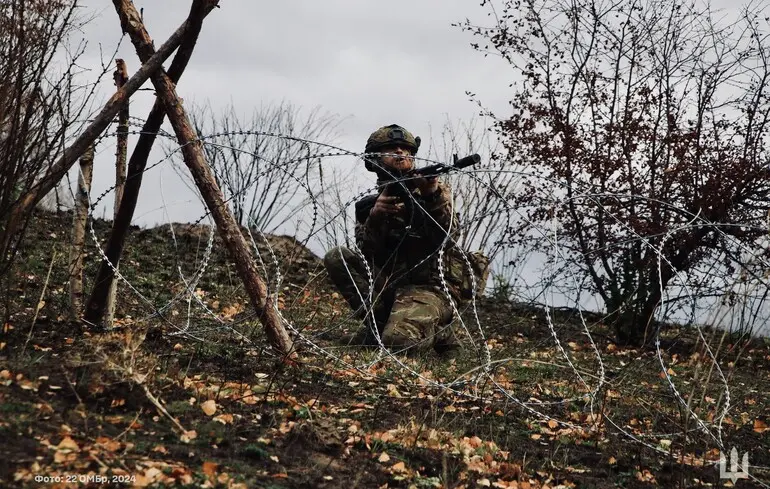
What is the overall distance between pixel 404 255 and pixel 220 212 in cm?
235

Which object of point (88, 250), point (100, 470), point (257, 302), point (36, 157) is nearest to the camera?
point (100, 470)

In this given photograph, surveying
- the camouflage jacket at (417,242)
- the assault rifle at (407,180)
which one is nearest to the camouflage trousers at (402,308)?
the camouflage jacket at (417,242)

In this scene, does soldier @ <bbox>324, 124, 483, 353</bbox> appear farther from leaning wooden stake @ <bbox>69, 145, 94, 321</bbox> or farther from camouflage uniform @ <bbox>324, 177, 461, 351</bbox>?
leaning wooden stake @ <bbox>69, 145, 94, 321</bbox>

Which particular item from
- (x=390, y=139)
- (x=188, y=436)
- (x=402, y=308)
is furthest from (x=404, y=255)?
(x=188, y=436)

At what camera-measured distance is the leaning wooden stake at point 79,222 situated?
671 cm

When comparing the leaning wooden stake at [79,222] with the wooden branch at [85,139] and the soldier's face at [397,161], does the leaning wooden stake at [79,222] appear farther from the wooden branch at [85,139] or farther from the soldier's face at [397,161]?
the soldier's face at [397,161]

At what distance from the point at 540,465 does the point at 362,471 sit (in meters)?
1.02

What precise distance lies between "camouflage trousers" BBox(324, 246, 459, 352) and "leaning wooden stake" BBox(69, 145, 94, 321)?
190 cm

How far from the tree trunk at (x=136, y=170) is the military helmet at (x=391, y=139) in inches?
76.7

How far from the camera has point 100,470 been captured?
3619 mm

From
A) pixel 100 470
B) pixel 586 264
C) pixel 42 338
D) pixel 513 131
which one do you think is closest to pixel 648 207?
pixel 586 264

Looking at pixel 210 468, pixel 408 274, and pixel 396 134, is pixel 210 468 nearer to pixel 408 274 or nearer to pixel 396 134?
pixel 396 134

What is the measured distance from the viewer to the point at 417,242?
311 inches

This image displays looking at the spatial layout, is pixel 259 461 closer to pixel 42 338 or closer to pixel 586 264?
pixel 42 338
